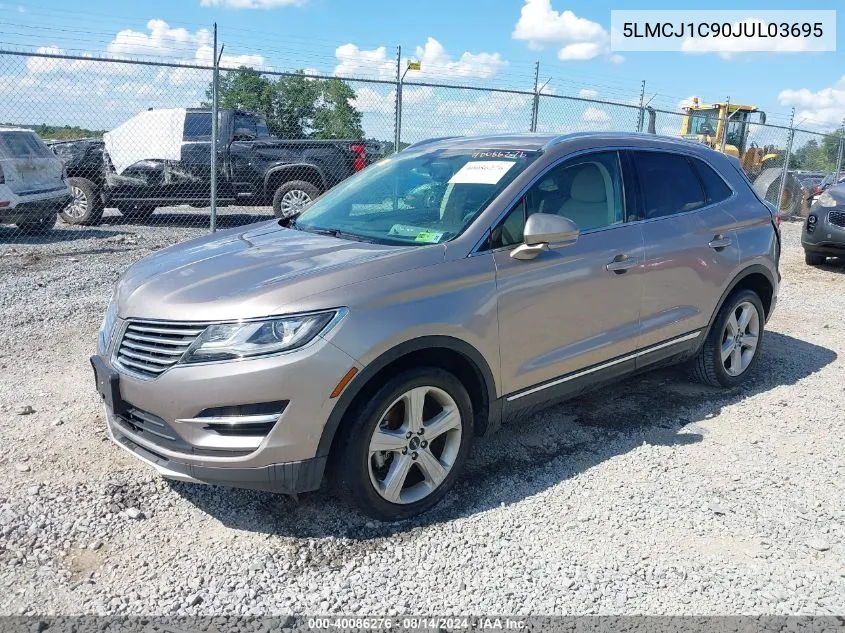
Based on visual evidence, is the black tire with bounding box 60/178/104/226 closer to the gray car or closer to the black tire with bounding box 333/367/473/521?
the gray car

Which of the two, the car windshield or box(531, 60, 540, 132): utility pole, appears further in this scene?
box(531, 60, 540, 132): utility pole

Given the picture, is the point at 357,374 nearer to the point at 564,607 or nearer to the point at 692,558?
the point at 564,607

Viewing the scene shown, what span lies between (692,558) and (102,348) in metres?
2.86

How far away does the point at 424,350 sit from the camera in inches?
130

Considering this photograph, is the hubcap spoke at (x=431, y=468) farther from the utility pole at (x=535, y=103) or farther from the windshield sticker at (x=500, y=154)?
the utility pole at (x=535, y=103)

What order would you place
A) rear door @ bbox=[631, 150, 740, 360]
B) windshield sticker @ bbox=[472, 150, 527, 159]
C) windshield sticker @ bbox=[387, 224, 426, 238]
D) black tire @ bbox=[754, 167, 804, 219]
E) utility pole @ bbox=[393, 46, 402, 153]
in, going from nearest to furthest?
windshield sticker @ bbox=[387, 224, 426, 238], windshield sticker @ bbox=[472, 150, 527, 159], rear door @ bbox=[631, 150, 740, 360], utility pole @ bbox=[393, 46, 402, 153], black tire @ bbox=[754, 167, 804, 219]

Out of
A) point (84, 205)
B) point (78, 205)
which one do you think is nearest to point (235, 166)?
point (84, 205)

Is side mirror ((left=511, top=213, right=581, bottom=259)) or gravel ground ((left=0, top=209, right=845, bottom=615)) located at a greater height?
side mirror ((left=511, top=213, right=581, bottom=259))

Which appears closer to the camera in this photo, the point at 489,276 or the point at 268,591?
the point at 268,591

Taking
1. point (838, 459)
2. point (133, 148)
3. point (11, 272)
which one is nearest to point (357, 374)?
point (838, 459)

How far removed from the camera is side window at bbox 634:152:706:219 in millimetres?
4449

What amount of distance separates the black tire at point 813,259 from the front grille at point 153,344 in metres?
10.5

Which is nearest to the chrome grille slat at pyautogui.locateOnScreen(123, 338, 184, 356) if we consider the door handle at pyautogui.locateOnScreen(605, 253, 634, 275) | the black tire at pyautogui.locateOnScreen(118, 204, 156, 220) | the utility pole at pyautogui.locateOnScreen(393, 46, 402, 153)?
the door handle at pyautogui.locateOnScreen(605, 253, 634, 275)

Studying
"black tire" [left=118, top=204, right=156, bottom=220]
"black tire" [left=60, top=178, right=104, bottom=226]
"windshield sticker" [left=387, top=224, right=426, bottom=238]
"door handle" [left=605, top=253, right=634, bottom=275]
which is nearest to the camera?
"windshield sticker" [left=387, top=224, right=426, bottom=238]
